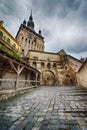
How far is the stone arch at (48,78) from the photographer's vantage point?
17.5 m

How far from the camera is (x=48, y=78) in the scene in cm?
1784

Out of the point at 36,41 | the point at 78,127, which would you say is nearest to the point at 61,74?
the point at 78,127

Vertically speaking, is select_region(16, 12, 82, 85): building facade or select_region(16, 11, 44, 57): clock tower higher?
select_region(16, 11, 44, 57): clock tower

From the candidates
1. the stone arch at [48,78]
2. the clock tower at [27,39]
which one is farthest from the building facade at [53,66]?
the clock tower at [27,39]

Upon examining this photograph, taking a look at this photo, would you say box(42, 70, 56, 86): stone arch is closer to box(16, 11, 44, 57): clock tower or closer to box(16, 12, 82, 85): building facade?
box(16, 12, 82, 85): building facade

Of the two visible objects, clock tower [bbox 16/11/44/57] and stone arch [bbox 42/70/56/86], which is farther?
clock tower [bbox 16/11/44/57]

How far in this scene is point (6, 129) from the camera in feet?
5.84

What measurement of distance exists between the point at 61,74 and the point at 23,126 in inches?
665

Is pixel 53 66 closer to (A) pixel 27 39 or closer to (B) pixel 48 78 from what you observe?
(B) pixel 48 78

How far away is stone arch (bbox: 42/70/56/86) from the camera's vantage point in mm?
17531

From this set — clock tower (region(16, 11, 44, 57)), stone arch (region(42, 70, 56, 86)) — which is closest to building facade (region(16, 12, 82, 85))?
stone arch (region(42, 70, 56, 86))

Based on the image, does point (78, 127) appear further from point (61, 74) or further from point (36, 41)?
point (36, 41)

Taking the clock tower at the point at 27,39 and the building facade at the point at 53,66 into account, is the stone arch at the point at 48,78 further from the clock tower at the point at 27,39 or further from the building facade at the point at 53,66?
the clock tower at the point at 27,39

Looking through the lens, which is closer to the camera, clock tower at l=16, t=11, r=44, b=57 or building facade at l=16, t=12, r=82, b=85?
building facade at l=16, t=12, r=82, b=85
